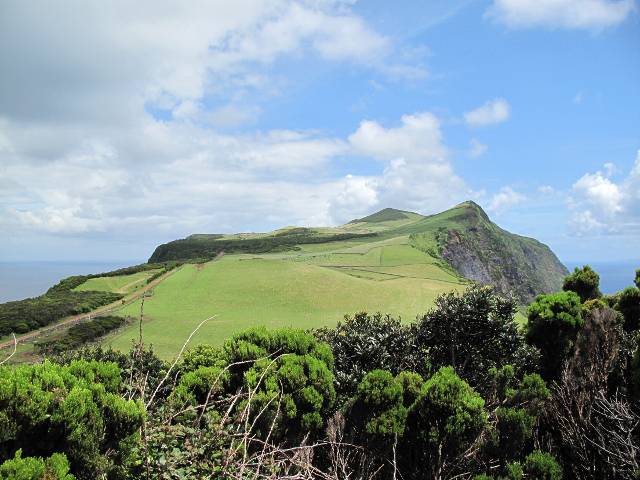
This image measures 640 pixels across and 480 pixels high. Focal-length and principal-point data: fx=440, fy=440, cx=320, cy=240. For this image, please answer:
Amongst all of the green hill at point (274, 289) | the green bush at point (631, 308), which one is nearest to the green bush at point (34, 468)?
the green hill at point (274, 289)

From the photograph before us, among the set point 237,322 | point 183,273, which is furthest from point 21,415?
point 183,273

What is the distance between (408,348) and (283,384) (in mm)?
5845

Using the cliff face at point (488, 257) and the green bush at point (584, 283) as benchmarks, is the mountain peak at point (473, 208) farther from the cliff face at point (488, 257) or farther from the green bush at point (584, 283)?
the green bush at point (584, 283)

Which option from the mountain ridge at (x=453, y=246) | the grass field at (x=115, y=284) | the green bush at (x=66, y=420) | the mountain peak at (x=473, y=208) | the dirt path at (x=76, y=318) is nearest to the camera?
the green bush at (x=66, y=420)

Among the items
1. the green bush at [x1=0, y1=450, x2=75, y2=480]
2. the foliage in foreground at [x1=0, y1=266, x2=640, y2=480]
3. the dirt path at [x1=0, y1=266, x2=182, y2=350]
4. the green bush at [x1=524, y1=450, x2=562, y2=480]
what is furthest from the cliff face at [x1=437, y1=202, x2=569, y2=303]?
the green bush at [x1=0, y1=450, x2=75, y2=480]

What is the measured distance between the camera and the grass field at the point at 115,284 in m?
58.8

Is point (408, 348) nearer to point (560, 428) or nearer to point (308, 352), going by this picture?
point (308, 352)

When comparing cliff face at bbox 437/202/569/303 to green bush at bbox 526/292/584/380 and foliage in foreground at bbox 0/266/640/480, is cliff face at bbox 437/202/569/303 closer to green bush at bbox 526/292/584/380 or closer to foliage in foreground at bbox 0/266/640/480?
green bush at bbox 526/292/584/380

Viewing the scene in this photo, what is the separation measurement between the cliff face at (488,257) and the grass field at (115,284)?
79.0 m

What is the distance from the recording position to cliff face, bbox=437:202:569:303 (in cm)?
12569

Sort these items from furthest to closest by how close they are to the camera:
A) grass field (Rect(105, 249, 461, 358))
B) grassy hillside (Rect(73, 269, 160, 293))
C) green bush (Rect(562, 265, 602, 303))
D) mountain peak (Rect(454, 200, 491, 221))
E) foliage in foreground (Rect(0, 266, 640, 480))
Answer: mountain peak (Rect(454, 200, 491, 221)) < grassy hillside (Rect(73, 269, 160, 293)) < grass field (Rect(105, 249, 461, 358)) < green bush (Rect(562, 265, 602, 303)) < foliage in foreground (Rect(0, 266, 640, 480))

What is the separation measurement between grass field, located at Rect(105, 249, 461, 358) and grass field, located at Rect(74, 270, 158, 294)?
538 cm

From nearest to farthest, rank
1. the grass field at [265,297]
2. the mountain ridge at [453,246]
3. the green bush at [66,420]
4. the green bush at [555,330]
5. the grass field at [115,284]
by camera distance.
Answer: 1. the green bush at [66,420]
2. the green bush at [555,330]
3. the grass field at [265,297]
4. the grass field at [115,284]
5. the mountain ridge at [453,246]

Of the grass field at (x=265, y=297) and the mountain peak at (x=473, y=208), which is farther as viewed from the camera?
the mountain peak at (x=473, y=208)
